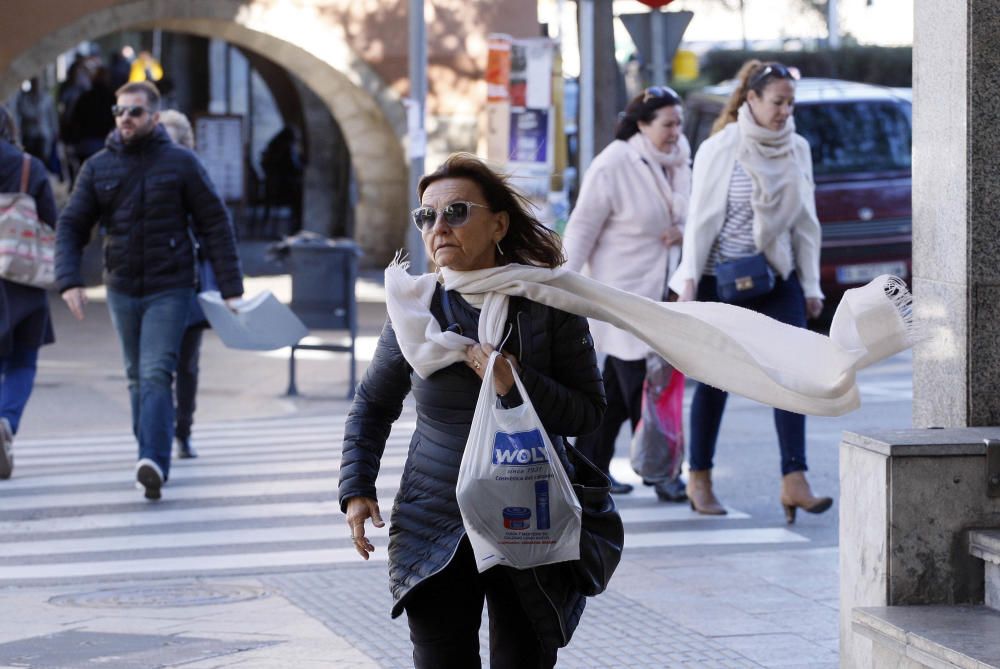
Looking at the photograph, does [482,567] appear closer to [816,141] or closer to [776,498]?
[776,498]

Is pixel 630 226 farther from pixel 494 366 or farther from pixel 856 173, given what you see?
pixel 856 173

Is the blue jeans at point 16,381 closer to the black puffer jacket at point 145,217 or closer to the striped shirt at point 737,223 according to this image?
the black puffer jacket at point 145,217

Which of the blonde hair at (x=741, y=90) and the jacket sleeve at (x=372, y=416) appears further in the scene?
the blonde hair at (x=741, y=90)

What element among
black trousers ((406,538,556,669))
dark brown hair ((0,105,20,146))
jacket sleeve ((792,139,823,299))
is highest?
dark brown hair ((0,105,20,146))

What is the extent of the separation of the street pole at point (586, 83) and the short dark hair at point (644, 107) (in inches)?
307

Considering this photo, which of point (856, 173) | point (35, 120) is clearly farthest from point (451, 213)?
point (35, 120)

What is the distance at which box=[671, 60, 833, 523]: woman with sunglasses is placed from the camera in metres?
8.17

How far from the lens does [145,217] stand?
895 cm

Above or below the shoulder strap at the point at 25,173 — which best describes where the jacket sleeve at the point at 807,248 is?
below

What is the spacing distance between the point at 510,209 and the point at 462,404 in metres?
0.49

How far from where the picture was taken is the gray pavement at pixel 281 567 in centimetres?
604

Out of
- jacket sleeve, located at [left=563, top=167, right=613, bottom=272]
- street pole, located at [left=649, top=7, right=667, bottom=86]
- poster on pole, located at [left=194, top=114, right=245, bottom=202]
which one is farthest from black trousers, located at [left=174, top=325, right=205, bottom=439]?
poster on pole, located at [left=194, top=114, right=245, bottom=202]

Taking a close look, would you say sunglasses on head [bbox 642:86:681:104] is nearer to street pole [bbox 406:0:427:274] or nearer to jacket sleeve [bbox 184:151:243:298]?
jacket sleeve [bbox 184:151:243:298]

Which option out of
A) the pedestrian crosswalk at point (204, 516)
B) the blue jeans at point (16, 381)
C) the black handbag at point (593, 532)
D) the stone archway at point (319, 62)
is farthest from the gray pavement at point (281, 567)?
the stone archway at point (319, 62)
